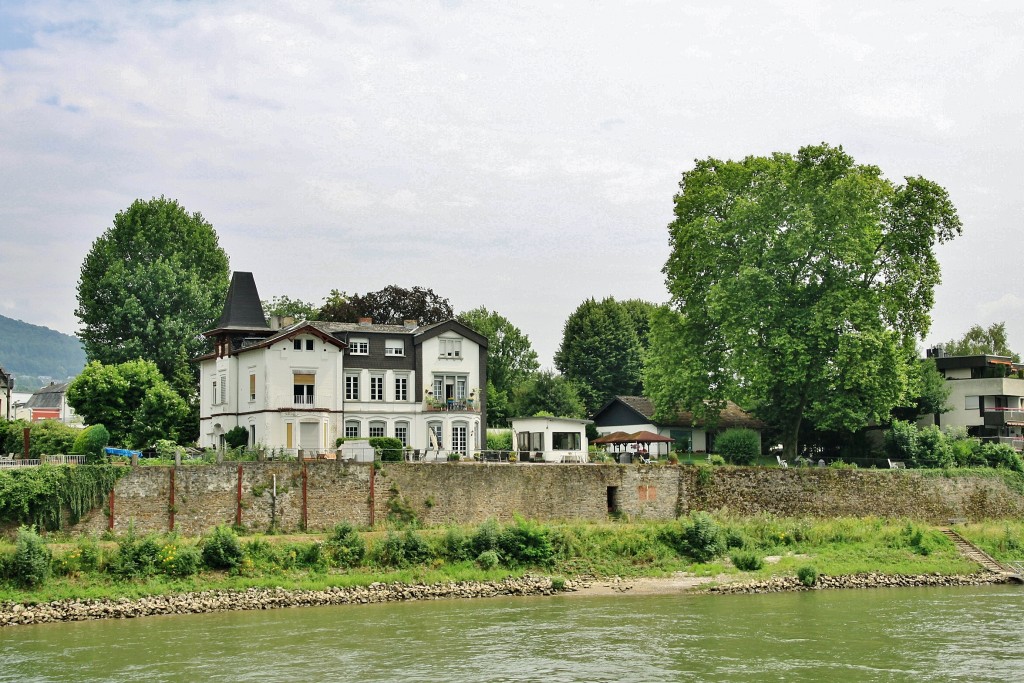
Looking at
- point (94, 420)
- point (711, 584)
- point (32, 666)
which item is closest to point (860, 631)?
point (711, 584)

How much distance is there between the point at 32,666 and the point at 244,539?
12.3m

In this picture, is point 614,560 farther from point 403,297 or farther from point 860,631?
point 403,297

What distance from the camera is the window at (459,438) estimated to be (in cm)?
5566

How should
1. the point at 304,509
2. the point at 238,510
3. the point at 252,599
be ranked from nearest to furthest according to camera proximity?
the point at 252,599
the point at 238,510
the point at 304,509

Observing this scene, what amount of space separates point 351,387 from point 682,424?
1987 cm

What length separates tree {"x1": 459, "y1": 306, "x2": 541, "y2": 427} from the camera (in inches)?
3206

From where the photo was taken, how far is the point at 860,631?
116ft

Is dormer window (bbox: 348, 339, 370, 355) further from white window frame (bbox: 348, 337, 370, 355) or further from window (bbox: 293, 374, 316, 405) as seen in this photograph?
window (bbox: 293, 374, 316, 405)

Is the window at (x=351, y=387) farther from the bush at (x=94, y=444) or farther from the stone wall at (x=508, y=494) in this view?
the bush at (x=94, y=444)

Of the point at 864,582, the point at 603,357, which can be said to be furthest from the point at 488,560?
the point at 603,357

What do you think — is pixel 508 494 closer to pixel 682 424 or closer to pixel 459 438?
pixel 459 438

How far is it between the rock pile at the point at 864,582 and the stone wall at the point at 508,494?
718 cm

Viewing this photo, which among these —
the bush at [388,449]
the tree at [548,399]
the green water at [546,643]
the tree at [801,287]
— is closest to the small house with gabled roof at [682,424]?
the tree at [801,287]

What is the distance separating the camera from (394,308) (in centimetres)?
7575
